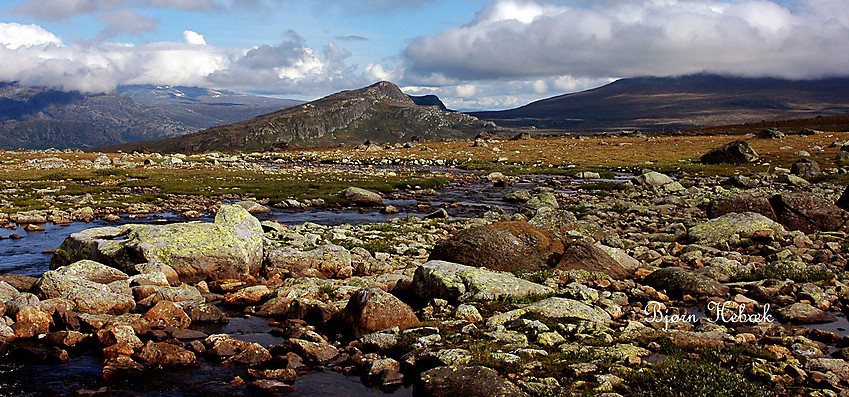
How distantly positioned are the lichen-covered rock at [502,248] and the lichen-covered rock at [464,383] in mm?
8474

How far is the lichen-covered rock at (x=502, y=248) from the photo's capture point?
765 inches

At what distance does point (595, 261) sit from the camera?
1917cm

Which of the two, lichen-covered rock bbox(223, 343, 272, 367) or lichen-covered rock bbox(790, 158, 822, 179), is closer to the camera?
lichen-covered rock bbox(223, 343, 272, 367)

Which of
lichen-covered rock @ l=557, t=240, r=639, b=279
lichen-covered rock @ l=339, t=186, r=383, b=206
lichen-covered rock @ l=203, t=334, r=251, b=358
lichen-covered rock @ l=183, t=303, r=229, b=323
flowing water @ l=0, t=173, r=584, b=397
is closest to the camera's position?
flowing water @ l=0, t=173, r=584, b=397

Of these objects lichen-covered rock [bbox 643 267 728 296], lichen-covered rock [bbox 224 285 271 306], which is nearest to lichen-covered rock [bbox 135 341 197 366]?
lichen-covered rock [bbox 224 285 271 306]

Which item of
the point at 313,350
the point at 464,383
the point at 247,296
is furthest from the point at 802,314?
the point at 247,296

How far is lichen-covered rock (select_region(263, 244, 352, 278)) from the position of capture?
2061cm

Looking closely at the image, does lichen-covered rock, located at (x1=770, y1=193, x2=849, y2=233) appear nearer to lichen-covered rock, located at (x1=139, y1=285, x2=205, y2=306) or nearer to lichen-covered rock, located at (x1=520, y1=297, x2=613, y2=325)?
lichen-covered rock, located at (x1=520, y1=297, x2=613, y2=325)

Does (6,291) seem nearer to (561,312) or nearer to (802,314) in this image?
(561,312)

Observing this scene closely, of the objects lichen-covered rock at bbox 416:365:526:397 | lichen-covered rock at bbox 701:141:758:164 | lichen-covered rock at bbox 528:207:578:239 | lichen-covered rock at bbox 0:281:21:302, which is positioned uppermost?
lichen-covered rock at bbox 701:141:758:164

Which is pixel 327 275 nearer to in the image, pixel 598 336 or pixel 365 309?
pixel 365 309

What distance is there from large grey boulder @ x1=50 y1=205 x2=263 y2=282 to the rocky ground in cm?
7

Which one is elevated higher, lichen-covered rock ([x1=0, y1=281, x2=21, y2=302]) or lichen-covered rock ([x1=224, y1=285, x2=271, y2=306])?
→ lichen-covered rock ([x1=0, y1=281, x2=21, y2=302])

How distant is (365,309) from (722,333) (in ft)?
28.5
